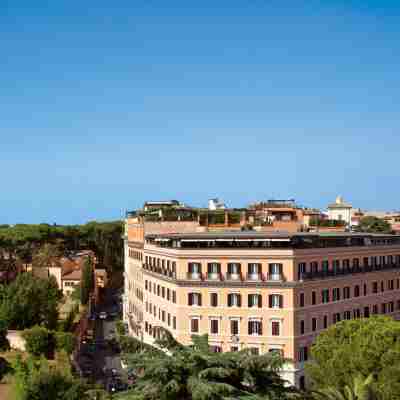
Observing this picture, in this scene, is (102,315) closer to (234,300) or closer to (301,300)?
(234,300)

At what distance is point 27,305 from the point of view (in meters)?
78.1

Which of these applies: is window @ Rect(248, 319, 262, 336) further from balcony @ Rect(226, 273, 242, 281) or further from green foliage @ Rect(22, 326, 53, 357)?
green foliage @ Rect(22, 326, 53, 357)

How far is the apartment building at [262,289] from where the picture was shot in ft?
189

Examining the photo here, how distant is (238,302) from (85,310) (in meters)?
46.0

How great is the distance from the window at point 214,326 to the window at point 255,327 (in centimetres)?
288

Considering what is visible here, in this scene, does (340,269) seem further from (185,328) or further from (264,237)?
(185,328)

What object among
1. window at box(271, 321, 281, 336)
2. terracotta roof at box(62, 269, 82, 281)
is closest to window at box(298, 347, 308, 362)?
window at box(271, 321, 281, 336)

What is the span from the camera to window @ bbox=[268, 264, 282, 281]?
58.2 metres

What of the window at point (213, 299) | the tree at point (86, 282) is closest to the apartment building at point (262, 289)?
the window at point (213, 299)

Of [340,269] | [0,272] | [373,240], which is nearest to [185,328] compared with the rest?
[340,269]

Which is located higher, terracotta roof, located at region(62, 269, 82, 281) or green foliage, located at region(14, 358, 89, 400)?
terracotta roof, located at region(62, 269, 82, 281)

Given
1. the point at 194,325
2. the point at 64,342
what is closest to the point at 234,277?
the point at 194,325

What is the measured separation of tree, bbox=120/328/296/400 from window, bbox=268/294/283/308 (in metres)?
26.7

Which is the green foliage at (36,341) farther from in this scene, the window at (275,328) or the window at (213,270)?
the window at (275,328)
